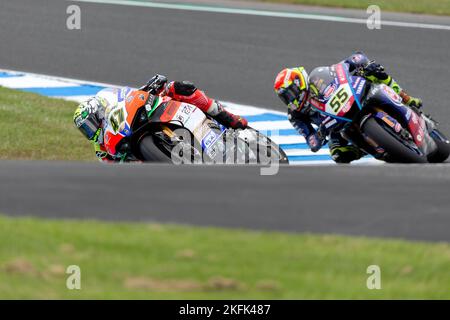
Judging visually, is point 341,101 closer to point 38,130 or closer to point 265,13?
point 38,130

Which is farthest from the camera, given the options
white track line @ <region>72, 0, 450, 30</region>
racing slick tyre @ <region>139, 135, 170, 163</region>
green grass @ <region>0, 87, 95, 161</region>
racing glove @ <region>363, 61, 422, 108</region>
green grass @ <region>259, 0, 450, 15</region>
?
green grass @ <region>259, 0, 450, 15</region>

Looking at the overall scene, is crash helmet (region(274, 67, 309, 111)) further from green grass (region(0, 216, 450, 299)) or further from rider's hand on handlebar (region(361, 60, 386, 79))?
green grass (region(0, 216, 450, 299))

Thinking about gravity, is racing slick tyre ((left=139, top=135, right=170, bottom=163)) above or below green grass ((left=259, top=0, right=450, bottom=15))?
above

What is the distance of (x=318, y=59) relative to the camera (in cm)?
1680

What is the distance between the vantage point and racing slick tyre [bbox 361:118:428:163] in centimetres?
1052

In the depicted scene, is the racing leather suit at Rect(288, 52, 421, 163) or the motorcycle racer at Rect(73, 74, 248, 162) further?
the racing leather suit at Rect(288, 52, 421, 163)

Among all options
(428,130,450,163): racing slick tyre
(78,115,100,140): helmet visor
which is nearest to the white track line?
(428,130,450,163): racing slick tyre

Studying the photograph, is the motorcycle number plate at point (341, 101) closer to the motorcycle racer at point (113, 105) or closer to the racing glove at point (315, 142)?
the racing glove at point (315, 142)

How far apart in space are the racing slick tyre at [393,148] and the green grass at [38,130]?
3603 mm

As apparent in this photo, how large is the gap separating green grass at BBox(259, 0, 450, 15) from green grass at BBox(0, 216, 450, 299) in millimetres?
11873

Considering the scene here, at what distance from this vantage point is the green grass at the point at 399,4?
62.7ft

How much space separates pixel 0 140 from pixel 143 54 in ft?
14.1

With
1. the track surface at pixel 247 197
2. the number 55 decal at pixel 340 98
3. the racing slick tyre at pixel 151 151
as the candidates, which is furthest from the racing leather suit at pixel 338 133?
the track surface at pixel 247 197

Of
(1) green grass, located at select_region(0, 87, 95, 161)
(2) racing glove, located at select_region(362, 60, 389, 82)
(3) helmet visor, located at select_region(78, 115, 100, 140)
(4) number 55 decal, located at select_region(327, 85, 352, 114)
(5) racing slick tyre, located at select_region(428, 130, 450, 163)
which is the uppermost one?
(2) racing glove, located at select_region(362, 60, 389, 82)
